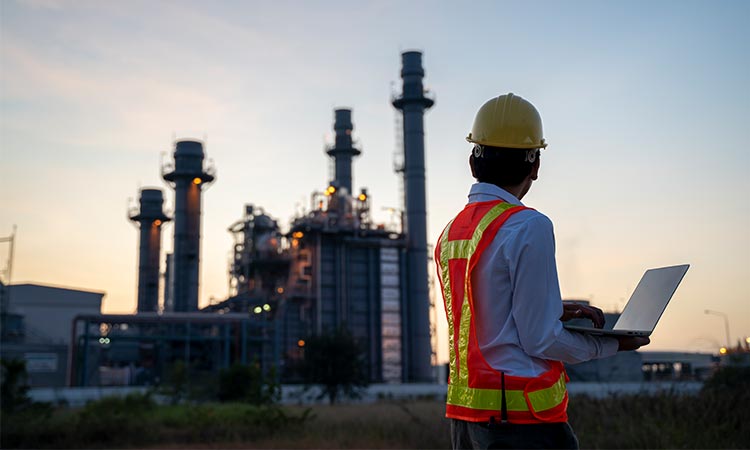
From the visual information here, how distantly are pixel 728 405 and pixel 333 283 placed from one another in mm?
40043

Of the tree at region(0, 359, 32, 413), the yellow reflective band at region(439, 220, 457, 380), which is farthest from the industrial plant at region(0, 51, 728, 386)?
the yellow reflective band at region(439, 220, 457, 380)

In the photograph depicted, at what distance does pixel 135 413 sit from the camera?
19266mm

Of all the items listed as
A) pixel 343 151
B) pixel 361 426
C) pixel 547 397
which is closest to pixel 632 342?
pixel 547 397

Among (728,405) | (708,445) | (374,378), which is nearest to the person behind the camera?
(708,445)

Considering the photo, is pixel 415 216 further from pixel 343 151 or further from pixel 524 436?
pixel 524 436

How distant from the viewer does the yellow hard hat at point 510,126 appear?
2.81 m

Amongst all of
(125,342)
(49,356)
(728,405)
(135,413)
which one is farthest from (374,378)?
(728,405)

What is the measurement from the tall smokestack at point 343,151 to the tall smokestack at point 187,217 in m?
9.21

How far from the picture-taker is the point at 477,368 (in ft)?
8.48

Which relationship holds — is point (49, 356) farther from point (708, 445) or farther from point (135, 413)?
point (708, 445)

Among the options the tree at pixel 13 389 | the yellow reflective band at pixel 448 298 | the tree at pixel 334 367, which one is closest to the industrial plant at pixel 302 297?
the tree at pixel 334 367

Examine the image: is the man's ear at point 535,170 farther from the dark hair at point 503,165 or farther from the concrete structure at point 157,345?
the concrete structure at point 157,345

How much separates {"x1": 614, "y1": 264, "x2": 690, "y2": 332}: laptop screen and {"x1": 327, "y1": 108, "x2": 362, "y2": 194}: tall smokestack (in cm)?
5465

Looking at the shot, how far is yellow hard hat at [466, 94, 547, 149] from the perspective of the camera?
2812mm
